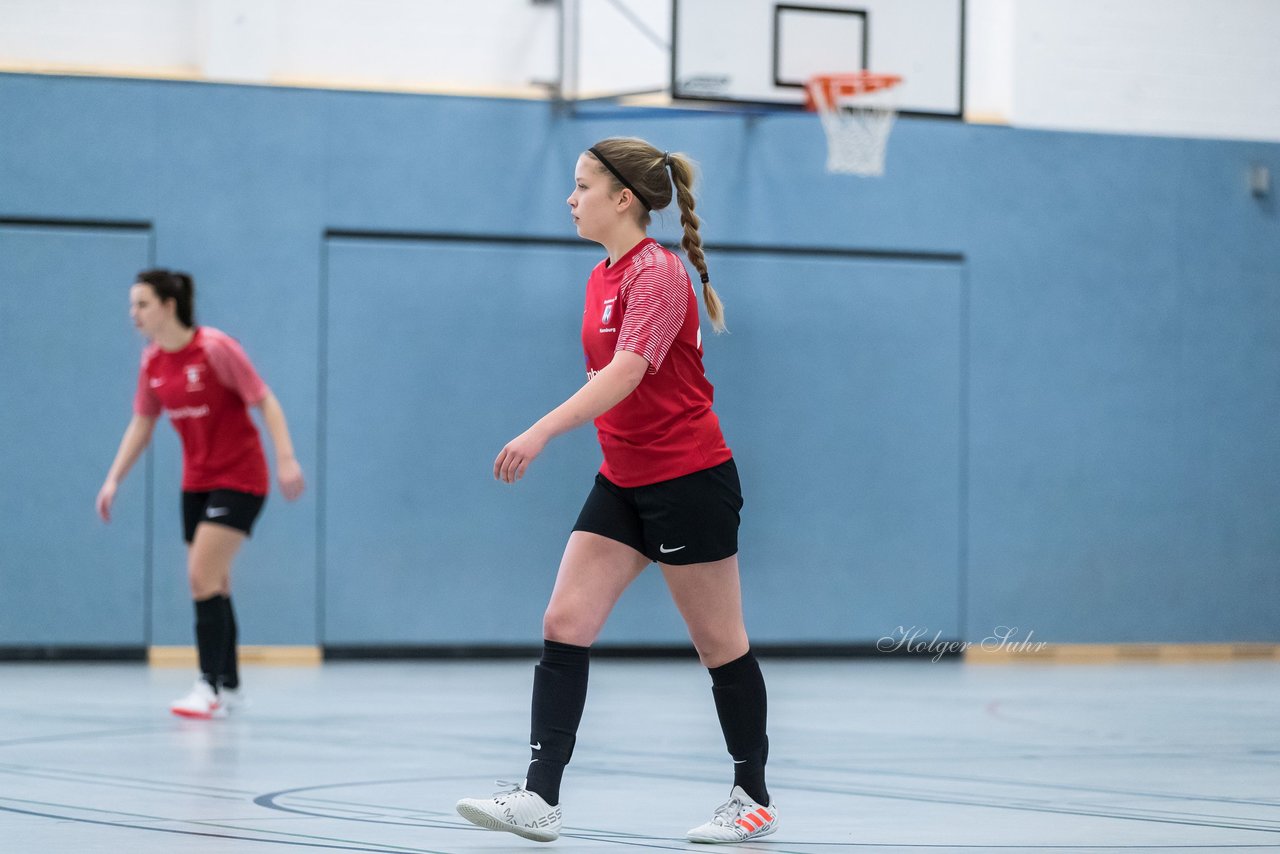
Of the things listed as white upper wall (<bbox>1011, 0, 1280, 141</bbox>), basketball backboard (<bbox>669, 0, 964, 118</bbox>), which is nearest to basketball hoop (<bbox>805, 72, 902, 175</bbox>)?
basketball backboard (<bbox>669, 0, 964, 118</bbox>)

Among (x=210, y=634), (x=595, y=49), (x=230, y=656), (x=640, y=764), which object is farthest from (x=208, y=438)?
(x=595, y=49)

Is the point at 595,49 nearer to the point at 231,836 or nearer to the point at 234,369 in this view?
the point at 234,369

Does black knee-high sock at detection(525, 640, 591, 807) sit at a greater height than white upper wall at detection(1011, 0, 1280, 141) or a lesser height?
lesser

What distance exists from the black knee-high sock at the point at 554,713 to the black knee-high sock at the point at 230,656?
11.1ft

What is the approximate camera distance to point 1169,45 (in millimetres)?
11555

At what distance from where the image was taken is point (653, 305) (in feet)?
12.2

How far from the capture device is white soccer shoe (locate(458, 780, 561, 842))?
3611mm

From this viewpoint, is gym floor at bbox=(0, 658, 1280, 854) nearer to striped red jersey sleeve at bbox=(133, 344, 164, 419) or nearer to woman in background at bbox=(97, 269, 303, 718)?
woman in background at bbox=(97, 269, 303, 718)

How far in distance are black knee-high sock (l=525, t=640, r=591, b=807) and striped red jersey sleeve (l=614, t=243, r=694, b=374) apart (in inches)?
25.8

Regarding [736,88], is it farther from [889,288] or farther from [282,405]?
[282,405]

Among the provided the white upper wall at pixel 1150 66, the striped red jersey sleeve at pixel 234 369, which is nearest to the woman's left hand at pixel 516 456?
the striped red jersey sleeve at pixel 234 369

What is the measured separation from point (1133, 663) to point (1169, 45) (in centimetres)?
409

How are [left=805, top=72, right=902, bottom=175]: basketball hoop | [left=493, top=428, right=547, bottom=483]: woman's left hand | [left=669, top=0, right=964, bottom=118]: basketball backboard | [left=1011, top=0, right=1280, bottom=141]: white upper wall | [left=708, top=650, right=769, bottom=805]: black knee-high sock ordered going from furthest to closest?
[left=1011, top=0, right=1280, bottom=141]: white upper wall < [left=805, top=72, right=902, bottom=175]: basketball hoop < [left=669, top=0, right=964, bottom=118]: basketball backboard < [left=708, top=650, right=769, bottom=805]: black knee-high sock < [left=493, top=428, right=547, bottom=483]: woman's left hand

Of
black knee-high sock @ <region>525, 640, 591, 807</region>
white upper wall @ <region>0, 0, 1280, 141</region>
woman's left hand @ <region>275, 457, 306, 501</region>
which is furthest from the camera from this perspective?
white upper wall @ <region>0, 0, 1280, 141</region>
